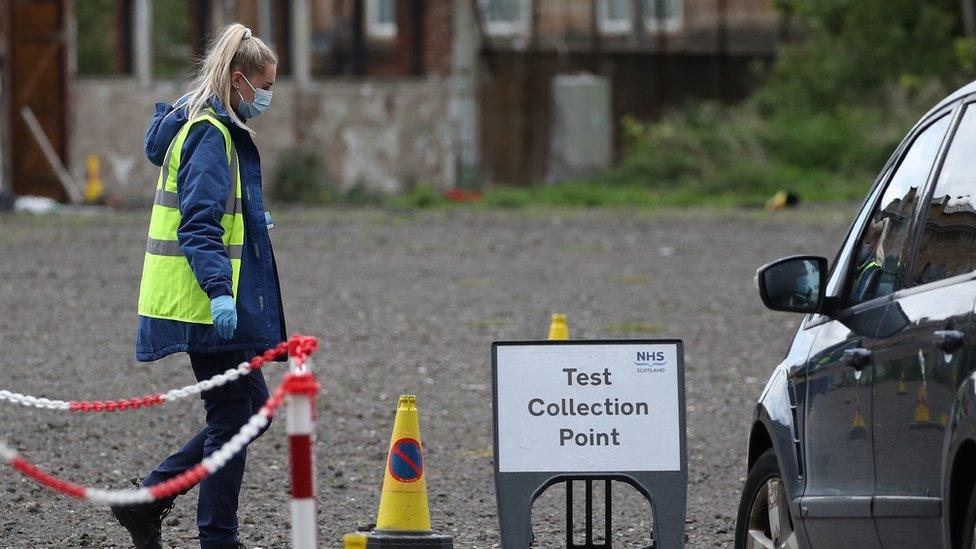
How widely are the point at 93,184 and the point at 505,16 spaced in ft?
31.5

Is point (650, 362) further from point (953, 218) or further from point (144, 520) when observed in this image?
point (144, 520)

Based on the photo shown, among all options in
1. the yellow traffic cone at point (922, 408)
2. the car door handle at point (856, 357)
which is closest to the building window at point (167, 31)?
the car door handle at point (856, 357)

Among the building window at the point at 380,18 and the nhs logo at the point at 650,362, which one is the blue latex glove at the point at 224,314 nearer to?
the nhs logo at the point at 650,362

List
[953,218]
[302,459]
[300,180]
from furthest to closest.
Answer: [300,180], [953,218], [302,459]

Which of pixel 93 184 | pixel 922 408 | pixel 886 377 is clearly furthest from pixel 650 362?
pixel 93 184

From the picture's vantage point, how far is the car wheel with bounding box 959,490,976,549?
3.61 metres

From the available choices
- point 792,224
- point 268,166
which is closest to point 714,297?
point 792,224

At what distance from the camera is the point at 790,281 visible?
4953 millimetres

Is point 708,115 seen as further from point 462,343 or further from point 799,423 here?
point 799,423

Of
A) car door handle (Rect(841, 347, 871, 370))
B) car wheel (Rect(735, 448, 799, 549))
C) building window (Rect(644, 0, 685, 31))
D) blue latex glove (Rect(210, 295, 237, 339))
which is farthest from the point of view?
building window (Rect(644, 0, 685, 31))

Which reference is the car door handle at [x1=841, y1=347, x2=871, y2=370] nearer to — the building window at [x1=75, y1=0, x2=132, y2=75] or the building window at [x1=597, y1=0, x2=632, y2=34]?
the building window at [x1=597, y1=0, x2=632, y2=34]

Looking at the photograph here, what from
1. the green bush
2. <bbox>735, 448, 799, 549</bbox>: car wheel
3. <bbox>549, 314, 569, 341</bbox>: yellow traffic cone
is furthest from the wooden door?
<bbox>735, 448, 799, 549</bbox>: car wheel

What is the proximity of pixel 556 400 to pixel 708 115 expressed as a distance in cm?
2837

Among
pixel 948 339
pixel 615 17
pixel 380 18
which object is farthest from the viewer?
pixel 615 17
